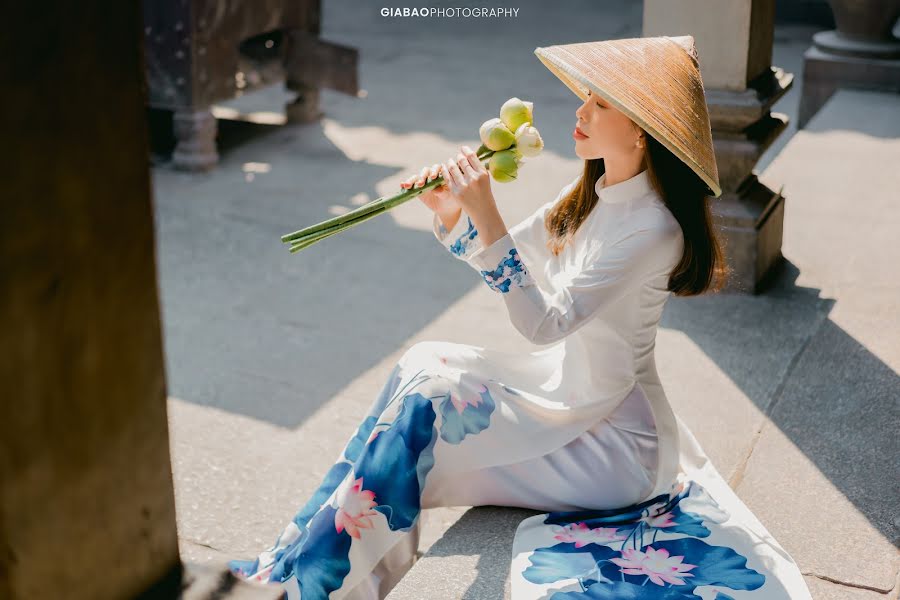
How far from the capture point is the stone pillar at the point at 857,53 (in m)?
6.16

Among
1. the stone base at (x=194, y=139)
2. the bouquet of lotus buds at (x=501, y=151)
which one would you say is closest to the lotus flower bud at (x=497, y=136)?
the bouquet of lotus buds at (x=501, y=151)

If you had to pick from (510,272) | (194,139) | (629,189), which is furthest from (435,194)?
(194,139)

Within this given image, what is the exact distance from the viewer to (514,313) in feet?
7.12

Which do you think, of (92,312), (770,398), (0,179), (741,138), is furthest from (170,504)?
(741,138)

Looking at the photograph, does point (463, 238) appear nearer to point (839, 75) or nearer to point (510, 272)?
point (510, 272)

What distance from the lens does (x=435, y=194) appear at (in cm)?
237

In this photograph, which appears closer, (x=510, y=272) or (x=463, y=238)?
(x=510, y=272)

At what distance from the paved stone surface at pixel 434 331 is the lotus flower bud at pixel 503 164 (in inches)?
29.2

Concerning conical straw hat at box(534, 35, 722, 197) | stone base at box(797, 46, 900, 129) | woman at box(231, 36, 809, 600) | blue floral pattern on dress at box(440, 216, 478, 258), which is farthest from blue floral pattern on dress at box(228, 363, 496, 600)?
stone base at box(797, 46, 900, 129)

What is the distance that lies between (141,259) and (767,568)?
5.08 ft

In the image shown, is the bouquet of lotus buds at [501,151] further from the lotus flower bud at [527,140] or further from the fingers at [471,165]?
the fingers at [471,165]

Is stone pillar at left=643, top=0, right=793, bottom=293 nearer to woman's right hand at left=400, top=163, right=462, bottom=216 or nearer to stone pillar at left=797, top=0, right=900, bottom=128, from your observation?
woman's right hand at left=400, top=163, right=462, bottom=216

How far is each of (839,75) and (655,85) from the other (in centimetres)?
462

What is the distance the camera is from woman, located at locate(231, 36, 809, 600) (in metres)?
2.15
